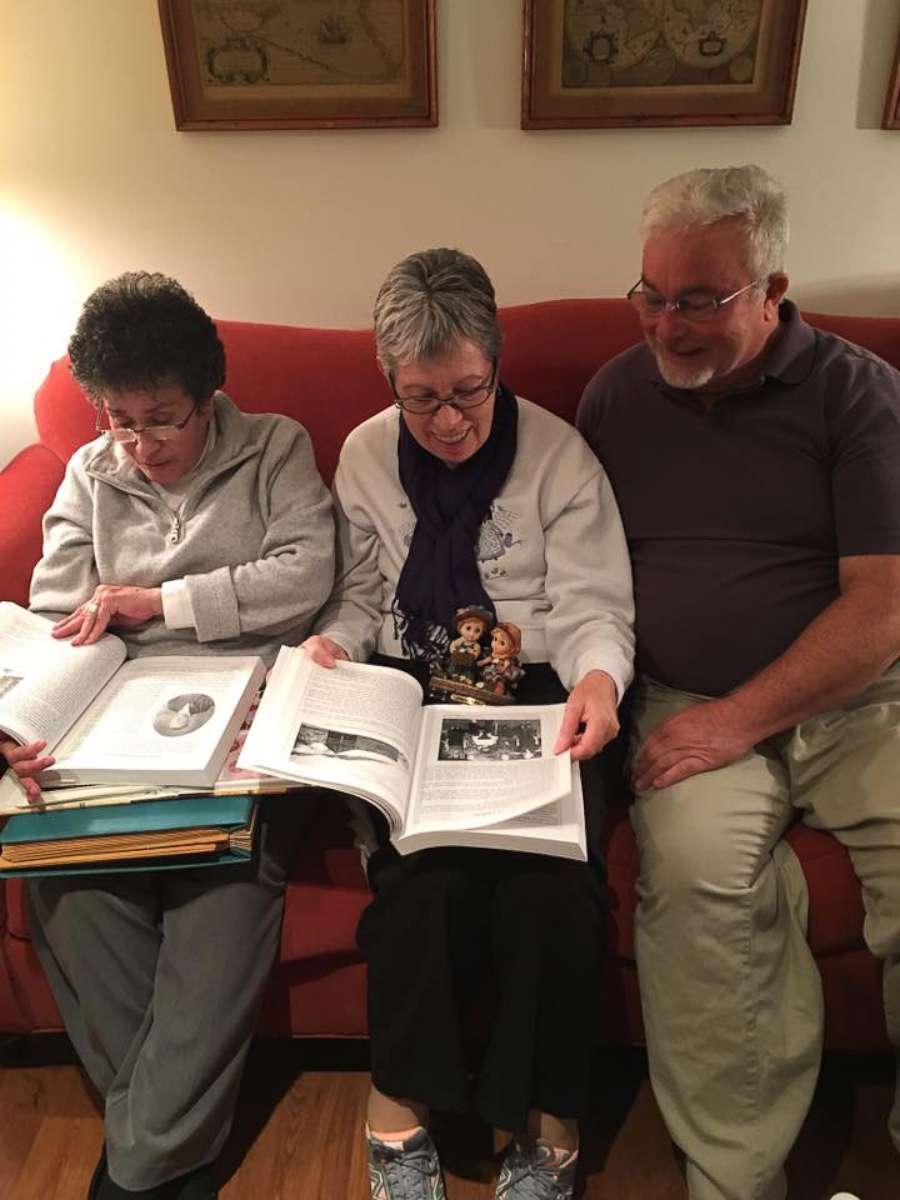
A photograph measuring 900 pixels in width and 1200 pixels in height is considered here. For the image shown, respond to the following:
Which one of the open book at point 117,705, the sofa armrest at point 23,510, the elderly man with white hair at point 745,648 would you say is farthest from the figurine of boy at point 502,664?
the sofa armrest at point 23,510

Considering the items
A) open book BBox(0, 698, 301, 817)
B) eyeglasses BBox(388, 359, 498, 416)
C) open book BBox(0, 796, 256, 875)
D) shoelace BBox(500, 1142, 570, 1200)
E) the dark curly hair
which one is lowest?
shoelace BBox(500, 1142, 570, 1200)

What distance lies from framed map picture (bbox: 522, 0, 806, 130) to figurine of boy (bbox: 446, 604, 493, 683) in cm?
101

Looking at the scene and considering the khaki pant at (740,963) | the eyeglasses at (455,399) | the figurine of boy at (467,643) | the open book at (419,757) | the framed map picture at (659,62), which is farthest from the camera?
the framed map picture at (659,62)

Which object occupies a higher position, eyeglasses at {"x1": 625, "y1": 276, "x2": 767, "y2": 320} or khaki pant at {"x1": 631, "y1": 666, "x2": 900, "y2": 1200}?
eyeglasses at {"x1": 625, "y1": 276, "x2": 767, "y2": 320}

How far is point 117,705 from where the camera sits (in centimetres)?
125

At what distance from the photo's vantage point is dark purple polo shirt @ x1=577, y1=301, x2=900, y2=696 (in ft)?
4.32

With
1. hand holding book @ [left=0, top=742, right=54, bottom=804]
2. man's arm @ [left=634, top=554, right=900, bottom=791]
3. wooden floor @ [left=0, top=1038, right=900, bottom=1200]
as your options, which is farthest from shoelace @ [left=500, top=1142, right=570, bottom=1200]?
hand holding book @ [left=0, top=742, right=54, bottom=804]

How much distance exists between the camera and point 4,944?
1.29m

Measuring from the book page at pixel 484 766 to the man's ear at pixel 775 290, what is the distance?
2.28ft

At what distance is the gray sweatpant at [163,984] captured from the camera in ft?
3.73

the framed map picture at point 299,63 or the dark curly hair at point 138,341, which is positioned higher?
the framed map picture at point 299,63

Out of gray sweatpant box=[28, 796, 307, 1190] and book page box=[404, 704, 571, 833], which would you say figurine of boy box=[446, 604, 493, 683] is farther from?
gray sweatpant box=[28, 796, 307, 1190]

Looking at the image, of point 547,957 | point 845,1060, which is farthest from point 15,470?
point 845,1060

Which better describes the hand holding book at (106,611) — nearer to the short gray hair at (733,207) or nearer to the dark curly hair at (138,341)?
the dark curly hair at (138,341)
